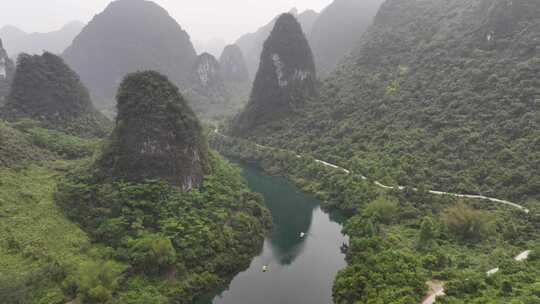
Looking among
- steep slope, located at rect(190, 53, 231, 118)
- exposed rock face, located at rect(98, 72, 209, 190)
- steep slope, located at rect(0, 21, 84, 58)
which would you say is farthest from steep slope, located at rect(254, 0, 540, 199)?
steep slope, located at rect(0, 21, 84, 58)

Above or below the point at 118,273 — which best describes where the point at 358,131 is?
above

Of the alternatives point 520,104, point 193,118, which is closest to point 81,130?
point 193,118

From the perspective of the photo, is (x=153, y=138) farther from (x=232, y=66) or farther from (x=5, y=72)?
(x=232, y=66)

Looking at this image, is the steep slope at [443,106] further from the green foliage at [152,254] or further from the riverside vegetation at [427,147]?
the green foliage at [152,254]

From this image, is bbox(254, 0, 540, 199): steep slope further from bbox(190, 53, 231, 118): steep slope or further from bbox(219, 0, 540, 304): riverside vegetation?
bbox(190, 53, 231, 118): steep slope

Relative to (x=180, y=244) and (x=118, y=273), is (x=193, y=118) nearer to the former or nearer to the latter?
(x=180, y=244)

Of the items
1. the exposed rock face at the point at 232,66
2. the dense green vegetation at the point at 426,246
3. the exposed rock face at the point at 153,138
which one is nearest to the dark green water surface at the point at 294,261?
the dense green vegetation at the point at 426,246
